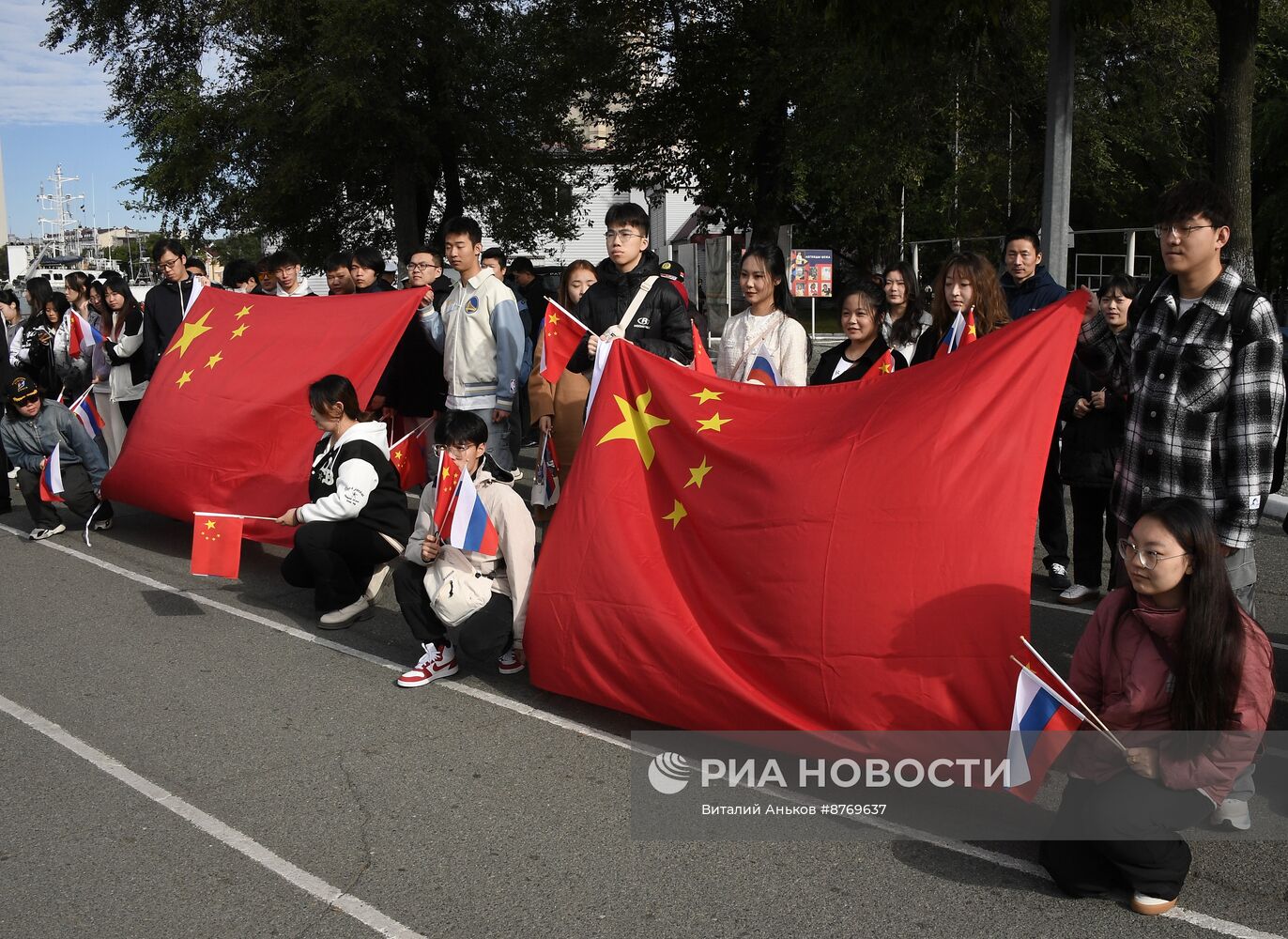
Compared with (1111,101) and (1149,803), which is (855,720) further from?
(1111,101)

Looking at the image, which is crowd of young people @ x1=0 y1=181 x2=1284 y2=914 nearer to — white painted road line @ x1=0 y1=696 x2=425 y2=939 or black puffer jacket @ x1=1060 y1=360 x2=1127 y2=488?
black puffer jacket @ x1=1060 y1=360 x2=1127 y2=488

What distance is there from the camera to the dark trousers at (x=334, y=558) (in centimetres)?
600

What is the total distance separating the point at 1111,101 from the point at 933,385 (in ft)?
49.4

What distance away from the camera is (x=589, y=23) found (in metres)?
19.4

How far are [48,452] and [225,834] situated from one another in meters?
5.31

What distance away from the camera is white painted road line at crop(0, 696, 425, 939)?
3.36 meters

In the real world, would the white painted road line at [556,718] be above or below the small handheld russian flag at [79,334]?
below

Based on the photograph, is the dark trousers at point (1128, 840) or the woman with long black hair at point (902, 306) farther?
the woman with long black hair at point (902, 306)

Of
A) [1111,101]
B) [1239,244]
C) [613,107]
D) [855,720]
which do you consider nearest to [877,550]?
[855,720]

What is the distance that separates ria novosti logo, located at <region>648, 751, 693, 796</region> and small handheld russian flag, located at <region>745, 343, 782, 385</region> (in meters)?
2.13

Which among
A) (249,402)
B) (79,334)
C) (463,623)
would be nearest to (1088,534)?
(463,623)

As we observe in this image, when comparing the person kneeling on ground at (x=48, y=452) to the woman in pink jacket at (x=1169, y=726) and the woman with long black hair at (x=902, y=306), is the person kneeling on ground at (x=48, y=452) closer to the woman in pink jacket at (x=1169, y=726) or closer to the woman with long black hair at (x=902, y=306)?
the woman with long black hair at (x=902, y=306)

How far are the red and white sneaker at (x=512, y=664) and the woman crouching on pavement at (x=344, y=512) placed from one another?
1021 millimetres

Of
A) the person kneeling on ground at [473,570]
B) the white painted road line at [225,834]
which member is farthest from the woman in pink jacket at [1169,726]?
the person kneeling on ground at [473,570]
